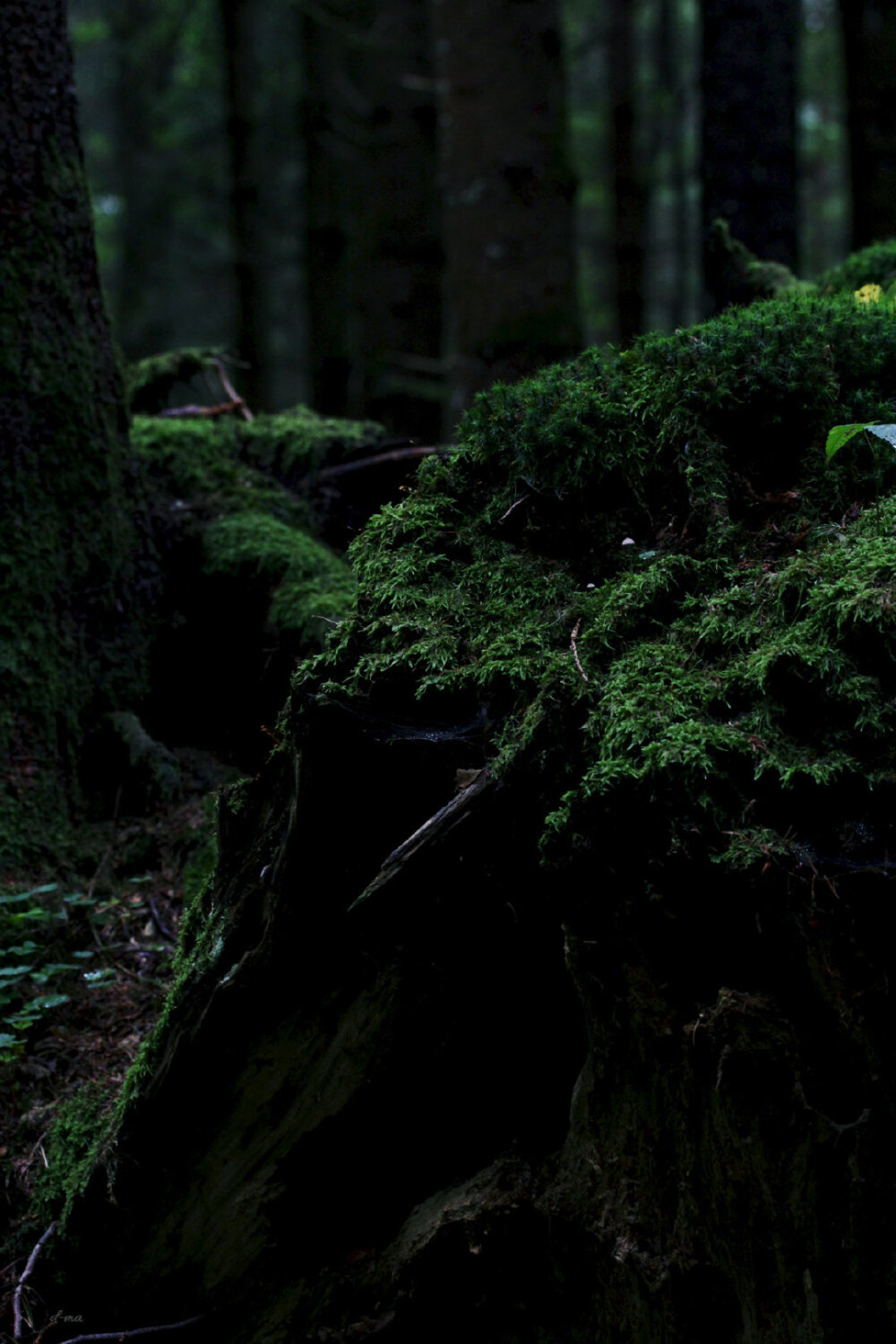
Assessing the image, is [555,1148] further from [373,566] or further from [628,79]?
[628,79]

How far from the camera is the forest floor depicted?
8.57ft

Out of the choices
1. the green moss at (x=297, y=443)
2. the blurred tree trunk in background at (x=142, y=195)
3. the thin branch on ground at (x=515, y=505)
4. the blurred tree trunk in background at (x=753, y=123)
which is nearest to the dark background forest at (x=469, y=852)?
the thin branch on ground at (x=515, y=505)

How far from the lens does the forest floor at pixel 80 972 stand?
8.57ft

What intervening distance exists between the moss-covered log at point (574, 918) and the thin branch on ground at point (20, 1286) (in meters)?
0.09

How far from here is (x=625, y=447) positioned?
2188 mm

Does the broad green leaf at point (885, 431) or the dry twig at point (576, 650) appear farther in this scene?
the broad green leaf at point (885, 431)

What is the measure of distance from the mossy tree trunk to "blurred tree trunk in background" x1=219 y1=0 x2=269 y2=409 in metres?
7.33

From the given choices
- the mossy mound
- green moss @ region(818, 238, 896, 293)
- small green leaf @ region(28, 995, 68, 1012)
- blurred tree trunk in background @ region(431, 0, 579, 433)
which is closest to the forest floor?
small green leaf @ region(28, 995, 68, 1012)

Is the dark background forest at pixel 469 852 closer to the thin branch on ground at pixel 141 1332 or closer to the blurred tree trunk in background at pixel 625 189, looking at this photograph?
the thin branch on ground at pixel 141 1332

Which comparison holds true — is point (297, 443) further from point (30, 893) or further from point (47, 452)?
point (30, 893)

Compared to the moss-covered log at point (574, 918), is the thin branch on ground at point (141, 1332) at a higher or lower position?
lower

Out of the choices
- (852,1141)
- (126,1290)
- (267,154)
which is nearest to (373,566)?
(852,1141)

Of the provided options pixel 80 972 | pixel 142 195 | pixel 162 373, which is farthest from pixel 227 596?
pixel 142 195

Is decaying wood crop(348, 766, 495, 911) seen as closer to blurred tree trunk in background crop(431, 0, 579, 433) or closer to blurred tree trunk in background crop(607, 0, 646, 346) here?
blurred tree trunk in background crop(431, 0, 579, 433)
